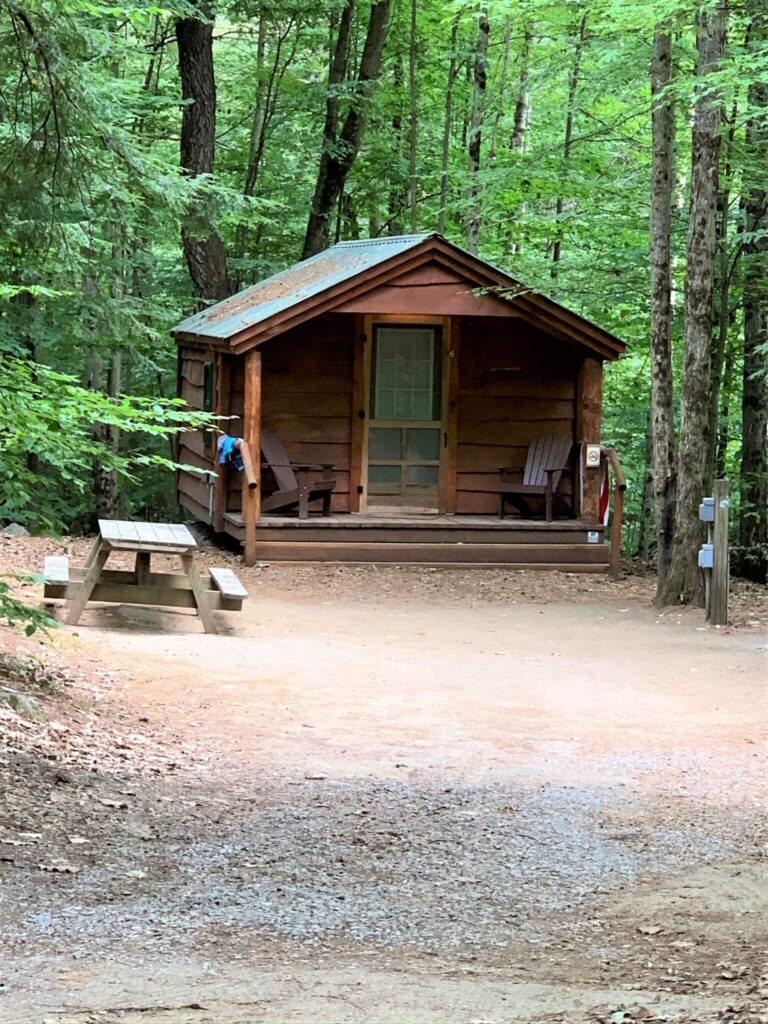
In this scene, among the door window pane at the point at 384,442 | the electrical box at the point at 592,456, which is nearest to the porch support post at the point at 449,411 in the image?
the door window pane at the point at 384,442

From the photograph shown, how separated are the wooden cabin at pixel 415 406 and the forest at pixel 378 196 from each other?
3.88 feet

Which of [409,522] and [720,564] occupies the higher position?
[409,522]

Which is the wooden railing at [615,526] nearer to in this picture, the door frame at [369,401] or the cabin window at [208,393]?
the door frame at [369,401]

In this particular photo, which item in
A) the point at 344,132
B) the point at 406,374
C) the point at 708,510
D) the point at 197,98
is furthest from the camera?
the point at 344,132

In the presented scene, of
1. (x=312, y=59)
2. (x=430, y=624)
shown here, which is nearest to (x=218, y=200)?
(x=430, y=624)

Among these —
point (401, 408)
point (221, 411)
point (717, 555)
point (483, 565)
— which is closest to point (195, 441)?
point (221, 411)

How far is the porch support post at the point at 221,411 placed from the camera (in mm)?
16031

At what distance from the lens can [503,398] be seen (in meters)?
16.6

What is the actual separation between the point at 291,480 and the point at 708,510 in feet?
18.9

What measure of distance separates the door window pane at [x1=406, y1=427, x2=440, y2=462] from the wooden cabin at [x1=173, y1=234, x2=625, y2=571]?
1cm

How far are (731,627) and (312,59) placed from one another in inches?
796

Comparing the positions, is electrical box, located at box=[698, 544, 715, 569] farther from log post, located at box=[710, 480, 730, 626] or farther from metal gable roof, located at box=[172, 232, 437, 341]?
metal gable roof, located at box=[172, 232, 437, 341]

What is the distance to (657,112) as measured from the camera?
1330 centimetres

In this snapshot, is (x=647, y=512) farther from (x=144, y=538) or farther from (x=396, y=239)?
(x=144, y=538)
